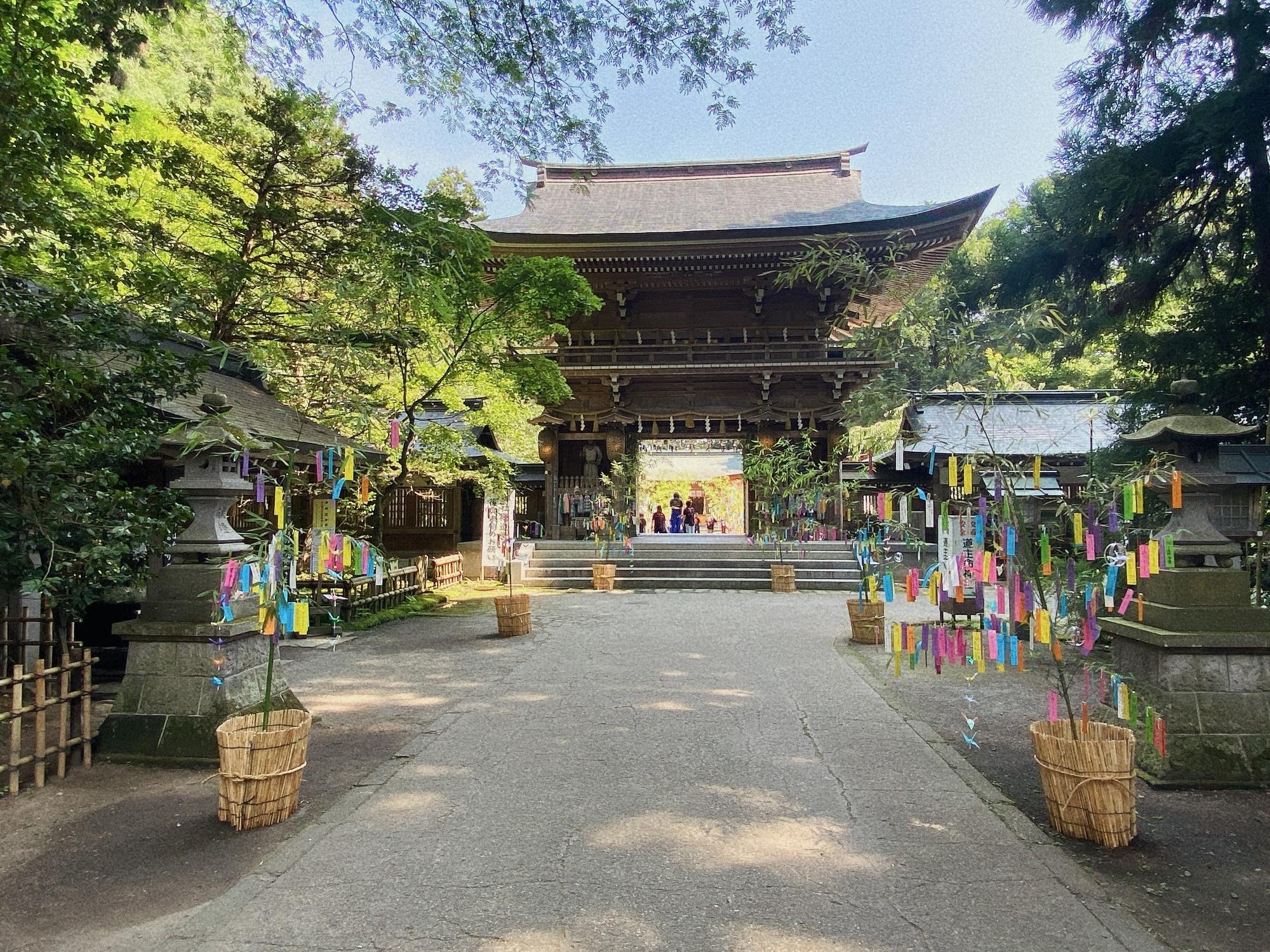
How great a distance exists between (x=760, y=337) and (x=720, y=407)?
2006mm

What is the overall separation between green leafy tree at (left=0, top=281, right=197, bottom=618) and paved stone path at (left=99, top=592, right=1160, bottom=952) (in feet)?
7.42

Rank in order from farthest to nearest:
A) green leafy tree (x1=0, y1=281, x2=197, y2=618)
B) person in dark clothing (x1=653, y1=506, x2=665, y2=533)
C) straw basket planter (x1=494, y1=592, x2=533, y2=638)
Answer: person in dark clothing (x1=653, y1=506, x2=665, y2=533), straw basket planter (x1=494, y1=592, x2=533, y2=638), green leafy tree (x1=0, y1=281, x2=197, y2=618)

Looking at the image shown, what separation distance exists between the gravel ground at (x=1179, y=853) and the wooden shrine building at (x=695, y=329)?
11135 millimetres

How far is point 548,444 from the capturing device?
17.3m

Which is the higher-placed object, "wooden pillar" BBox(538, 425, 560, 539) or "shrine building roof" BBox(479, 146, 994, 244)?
"shrine building roof" BBox(479, 146, 994, 244)

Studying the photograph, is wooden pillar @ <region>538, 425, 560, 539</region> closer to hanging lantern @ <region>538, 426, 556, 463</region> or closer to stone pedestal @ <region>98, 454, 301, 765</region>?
hanging lantern @ <region>538, 426, 556, 463</region>

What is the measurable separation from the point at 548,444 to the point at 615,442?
178 cm

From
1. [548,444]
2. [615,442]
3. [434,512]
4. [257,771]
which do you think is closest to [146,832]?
[257,771]

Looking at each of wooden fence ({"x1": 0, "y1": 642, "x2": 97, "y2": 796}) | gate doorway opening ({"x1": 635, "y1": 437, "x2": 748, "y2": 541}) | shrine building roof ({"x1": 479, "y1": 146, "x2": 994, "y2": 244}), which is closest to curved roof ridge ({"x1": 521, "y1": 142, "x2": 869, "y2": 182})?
shrine building roof ({"x1": 479, "y1": 146, "x2": 994, "y2": 244})

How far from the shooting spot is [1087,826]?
321 cm

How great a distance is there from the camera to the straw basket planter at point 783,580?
13.1m

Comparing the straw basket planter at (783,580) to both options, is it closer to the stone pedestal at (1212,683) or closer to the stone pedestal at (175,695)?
the stone pedestal at (1212,683)

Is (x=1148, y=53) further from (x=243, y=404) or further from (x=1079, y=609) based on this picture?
(x=243, y=404)

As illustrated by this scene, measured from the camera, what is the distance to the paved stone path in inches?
98.8
